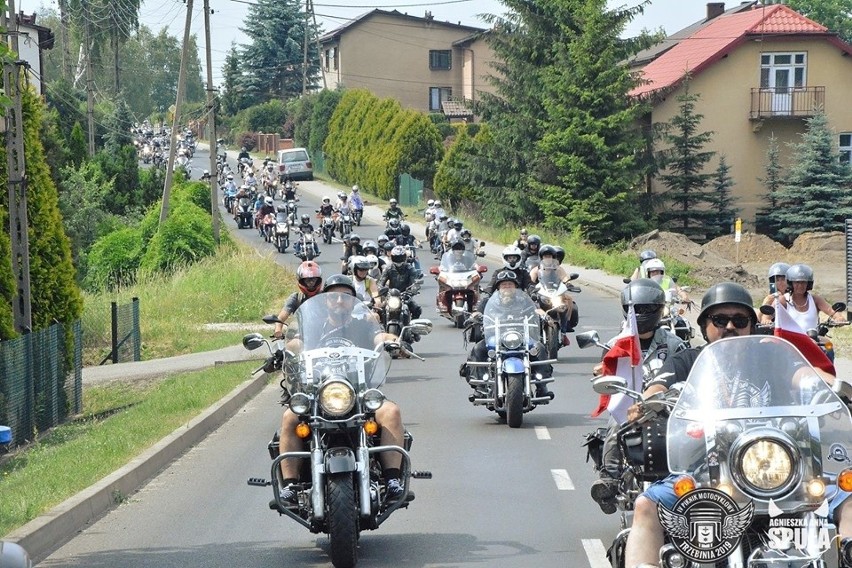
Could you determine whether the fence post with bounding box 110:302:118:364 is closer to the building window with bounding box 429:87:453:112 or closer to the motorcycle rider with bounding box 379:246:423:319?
the motorcycle rider with bounding box 379:246:423:319

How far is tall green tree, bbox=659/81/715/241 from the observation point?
180ft

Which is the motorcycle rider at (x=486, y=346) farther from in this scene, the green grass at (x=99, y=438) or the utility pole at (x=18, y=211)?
the utility pole at (x=18, y=211)

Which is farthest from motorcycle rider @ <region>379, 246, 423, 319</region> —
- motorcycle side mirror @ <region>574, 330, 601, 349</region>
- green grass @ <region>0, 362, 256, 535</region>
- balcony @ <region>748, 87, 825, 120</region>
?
balcony @ <region>748, 87, 825, 120</region>

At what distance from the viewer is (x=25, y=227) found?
17.0 m

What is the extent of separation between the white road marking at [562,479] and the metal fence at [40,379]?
621 cm

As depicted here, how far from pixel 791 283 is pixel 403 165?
59.1 meters

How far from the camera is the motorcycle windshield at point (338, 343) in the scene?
877cm

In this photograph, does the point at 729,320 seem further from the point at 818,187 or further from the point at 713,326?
the point at 818,187

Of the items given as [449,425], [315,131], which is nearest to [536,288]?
[449,425]

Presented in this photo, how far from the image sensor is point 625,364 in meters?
8.53

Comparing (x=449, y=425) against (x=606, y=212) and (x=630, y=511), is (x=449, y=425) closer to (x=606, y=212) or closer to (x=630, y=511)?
(x=630, y=511)

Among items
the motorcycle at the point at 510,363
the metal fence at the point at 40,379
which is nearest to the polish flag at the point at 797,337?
the motorcycle at the point at 510,363

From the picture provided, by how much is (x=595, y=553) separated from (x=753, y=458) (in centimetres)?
344

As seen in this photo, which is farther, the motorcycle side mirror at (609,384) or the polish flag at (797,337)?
the polish flag at (797,337)
